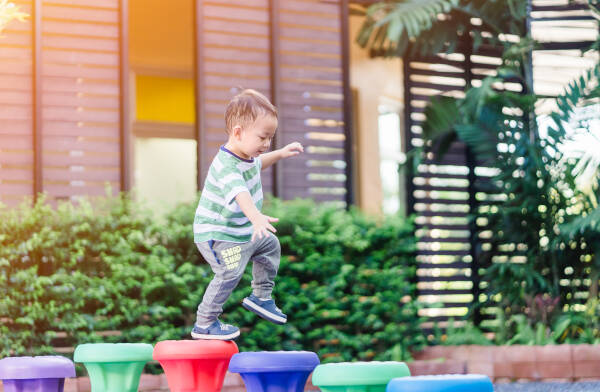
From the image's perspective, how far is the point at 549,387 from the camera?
20.1ft

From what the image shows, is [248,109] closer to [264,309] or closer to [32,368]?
[264,309]

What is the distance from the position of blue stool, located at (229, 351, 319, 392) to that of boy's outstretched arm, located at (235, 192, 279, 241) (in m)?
0.48

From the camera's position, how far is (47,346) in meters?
6.19

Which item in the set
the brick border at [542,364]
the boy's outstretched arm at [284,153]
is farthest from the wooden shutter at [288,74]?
the boy's outstretched arm at [284,153]

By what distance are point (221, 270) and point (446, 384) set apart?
1.19 metres

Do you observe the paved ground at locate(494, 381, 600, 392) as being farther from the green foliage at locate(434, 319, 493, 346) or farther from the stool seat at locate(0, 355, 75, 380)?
the stool seat at locate(0, 355, 75, 380)

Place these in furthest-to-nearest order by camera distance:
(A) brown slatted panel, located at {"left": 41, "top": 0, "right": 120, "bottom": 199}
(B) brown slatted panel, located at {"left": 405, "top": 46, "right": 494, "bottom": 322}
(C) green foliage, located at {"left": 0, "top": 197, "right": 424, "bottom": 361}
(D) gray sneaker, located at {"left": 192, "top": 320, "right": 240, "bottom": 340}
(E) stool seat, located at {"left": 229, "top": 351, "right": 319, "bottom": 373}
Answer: (B) brown slatted panel, located at {"left": 405, "top": 46, "right": 494, "bottom": 322} < (A) brown slatted panel, located at {"left": 41, "top": 0, "right": 120, "bottom": 199} < (C) green foliage, located at {"left": 0, "top": 197, "right": 424, "bottom": 361} < (D) gray sneaker, located at {"left": 192, "top": 320, "right": 240, "bottom": 340} < (E) stool seat, located at {"left": 229, "top": 351, "right": 319, "bottom": 373}

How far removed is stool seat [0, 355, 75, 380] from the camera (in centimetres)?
355

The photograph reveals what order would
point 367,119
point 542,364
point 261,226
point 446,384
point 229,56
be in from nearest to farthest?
1. point 446,384
2. point 261,226
3. point 542,364
4. point 229,56
5. point 367,119

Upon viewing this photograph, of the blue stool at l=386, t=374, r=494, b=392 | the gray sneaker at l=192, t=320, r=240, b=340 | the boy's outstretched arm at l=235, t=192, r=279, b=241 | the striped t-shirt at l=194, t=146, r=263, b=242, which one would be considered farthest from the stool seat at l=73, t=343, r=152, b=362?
the blue stool at l=386, t=374, r=494, b=392

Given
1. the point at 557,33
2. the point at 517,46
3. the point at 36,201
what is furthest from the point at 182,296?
the point at 557,33

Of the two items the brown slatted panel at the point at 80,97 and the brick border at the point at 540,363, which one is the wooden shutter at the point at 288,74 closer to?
the brown slatted panel at the point at 80,97

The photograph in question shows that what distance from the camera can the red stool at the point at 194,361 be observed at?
3.60 m

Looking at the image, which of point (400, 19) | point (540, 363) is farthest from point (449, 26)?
point (540, 363)
